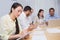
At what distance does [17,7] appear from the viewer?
5.75 ft

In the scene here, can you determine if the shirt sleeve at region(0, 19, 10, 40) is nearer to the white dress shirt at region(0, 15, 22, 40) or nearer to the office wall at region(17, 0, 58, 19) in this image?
the white dress shirt at region(0, 15, 22, 40)

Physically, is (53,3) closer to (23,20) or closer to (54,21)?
(54,21)

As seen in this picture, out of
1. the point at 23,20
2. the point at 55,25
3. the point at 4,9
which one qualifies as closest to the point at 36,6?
the point at 4,9

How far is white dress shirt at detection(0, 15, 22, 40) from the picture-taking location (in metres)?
1.66

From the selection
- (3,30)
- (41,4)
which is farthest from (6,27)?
(41,4)

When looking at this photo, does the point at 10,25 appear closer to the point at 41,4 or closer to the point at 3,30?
the point at 3,30

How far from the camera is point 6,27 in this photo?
5.54 feet

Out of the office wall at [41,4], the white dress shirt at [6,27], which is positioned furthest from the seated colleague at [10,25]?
the office wall at [41,4]

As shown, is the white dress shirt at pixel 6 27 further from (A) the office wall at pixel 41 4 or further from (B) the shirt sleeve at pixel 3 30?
(A) the office wall at pixel 41 4

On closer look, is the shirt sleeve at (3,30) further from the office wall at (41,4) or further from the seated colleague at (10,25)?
the office wall at (41,4)

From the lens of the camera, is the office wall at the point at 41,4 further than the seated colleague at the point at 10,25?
Yes

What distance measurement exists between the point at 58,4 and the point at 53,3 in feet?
0.76

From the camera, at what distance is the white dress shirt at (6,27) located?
5.45ft

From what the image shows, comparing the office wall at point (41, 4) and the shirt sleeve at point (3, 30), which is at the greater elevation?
the office wall at point (41, 4)
